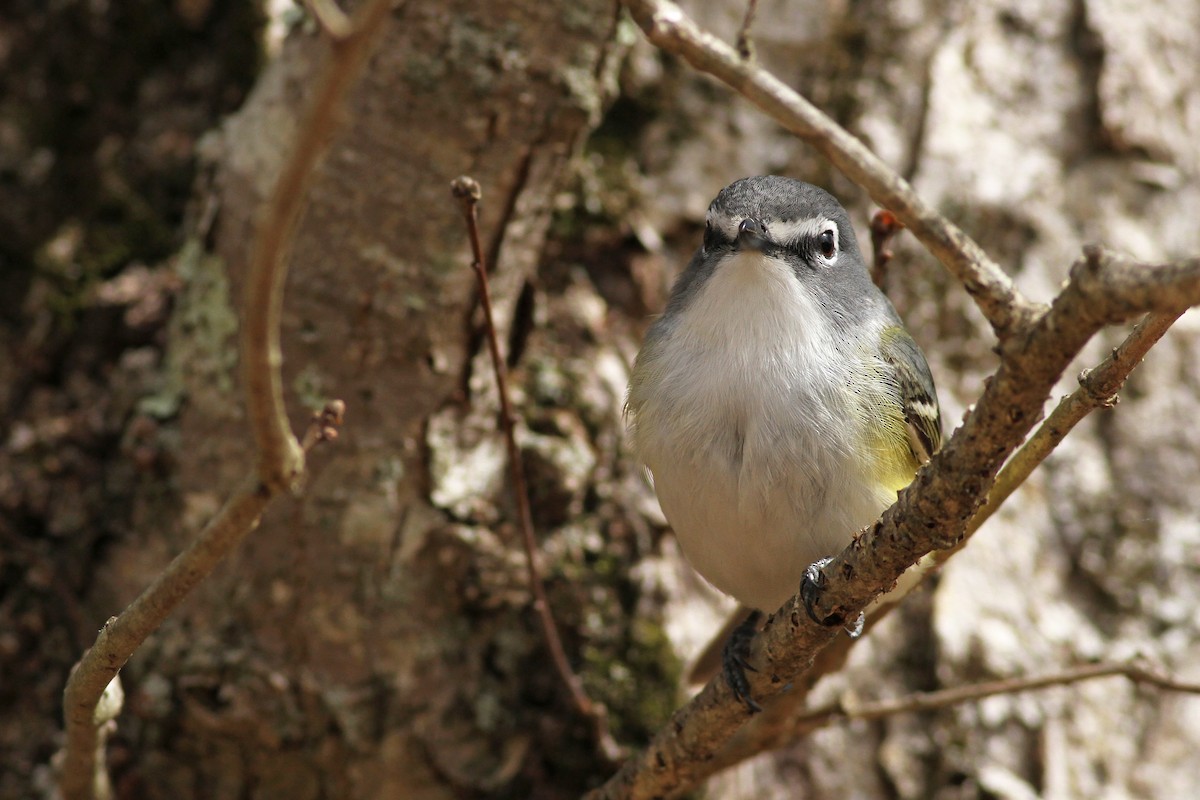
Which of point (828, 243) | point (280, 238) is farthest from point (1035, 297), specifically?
point (280, 238)

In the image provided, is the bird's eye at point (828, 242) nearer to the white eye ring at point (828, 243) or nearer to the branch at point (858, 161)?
the white eye ring at point (828, 243)

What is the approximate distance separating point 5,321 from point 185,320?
0.86 m

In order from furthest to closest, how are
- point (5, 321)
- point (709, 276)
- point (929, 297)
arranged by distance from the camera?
point (929, 297)
point (5, 321)
point (709, 276)

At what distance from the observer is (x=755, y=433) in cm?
288

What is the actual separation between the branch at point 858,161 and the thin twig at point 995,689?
1892 millimetres

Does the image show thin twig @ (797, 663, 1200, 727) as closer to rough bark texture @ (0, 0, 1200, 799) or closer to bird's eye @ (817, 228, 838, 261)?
rough bark texture @ (0, 0, 1200, 799)

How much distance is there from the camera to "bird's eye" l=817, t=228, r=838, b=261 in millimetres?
3270

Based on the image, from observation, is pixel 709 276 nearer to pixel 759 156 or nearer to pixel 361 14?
pixel 759 156

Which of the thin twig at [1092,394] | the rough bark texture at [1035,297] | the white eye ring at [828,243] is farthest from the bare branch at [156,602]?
the rough bark texture at [1035,297]

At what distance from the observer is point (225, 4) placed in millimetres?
4270

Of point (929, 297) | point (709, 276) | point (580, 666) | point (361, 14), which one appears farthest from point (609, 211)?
point (361, 14)

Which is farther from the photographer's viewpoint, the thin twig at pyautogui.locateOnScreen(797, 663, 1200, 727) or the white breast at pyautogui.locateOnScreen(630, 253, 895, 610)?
the thin twig at pyautogui.locateOnScreen(797, 663, 1200, 727)

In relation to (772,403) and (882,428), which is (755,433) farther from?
(882,428)

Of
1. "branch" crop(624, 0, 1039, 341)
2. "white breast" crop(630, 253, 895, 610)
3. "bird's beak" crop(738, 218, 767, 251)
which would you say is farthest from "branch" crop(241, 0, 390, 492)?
"bird's beak" crop(738, 218, 767, 251)
